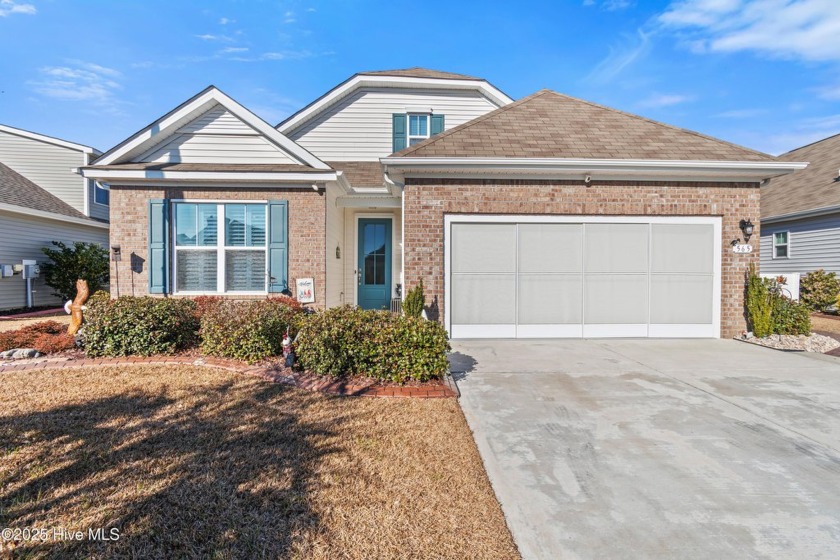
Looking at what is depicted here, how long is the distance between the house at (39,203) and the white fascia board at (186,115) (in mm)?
5888

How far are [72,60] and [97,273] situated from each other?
613 cm

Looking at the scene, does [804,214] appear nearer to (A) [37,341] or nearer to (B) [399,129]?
(B) [399,129]

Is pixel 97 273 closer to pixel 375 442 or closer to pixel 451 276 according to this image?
pixel 451 276

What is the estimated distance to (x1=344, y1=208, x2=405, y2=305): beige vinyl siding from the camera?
10070 mm

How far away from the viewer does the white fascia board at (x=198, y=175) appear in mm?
7539

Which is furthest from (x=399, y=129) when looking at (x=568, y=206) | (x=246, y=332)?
(x=246, y=332)

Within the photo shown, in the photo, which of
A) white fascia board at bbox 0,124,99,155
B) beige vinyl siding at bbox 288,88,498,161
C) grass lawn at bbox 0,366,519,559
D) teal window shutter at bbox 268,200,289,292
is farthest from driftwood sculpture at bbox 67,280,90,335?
white fascia board at bbox 0,124,99,155

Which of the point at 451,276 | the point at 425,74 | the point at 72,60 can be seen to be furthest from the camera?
the point at 425,74

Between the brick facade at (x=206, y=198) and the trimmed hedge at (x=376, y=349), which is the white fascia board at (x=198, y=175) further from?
the trimmed hedge at (x=376, y=349)

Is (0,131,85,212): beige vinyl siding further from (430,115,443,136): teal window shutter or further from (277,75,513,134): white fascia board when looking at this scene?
(430,115,443,136): teal window shutter

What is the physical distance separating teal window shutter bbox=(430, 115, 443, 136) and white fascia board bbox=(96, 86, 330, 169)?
4.61m

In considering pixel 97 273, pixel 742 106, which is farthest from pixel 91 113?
pixel 742 106

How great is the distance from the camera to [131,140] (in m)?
7.82

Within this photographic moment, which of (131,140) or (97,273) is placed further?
(97,273)
